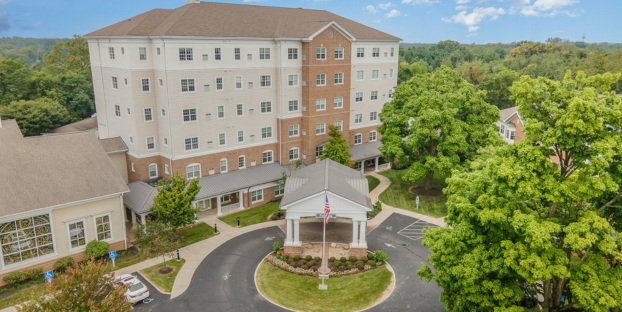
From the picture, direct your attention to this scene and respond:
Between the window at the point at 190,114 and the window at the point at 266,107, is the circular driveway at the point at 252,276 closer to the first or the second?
the window at the point at 190,114

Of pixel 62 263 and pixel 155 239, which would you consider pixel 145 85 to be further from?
pixel 62 263

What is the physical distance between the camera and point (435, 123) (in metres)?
44.0

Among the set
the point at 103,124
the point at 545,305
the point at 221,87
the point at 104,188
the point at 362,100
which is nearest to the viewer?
the point at 545,305

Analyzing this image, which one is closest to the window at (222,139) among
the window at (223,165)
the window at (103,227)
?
the window at (223,165)

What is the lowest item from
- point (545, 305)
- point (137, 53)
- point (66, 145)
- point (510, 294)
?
point (545, 305)

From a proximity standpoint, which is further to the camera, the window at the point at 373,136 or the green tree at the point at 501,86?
the green tree at the point at 501,86

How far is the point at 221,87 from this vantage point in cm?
4344

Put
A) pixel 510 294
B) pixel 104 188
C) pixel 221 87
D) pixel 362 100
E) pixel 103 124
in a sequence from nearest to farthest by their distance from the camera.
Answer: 1. pixel 510 294
2. pixel 104 188
3. pixel 221 87
4. pixel 103 124
5. pixel 362 100

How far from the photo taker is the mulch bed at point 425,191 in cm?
4925

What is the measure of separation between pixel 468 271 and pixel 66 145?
32258 mm

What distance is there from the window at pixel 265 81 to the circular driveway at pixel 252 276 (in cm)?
1621

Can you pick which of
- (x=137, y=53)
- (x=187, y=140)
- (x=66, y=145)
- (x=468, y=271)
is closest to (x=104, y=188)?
(x=66, y=145)

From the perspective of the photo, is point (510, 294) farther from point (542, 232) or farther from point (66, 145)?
point (66, 145)

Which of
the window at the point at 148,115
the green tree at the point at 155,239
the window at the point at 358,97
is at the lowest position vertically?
the green tree at the point at 155,239
